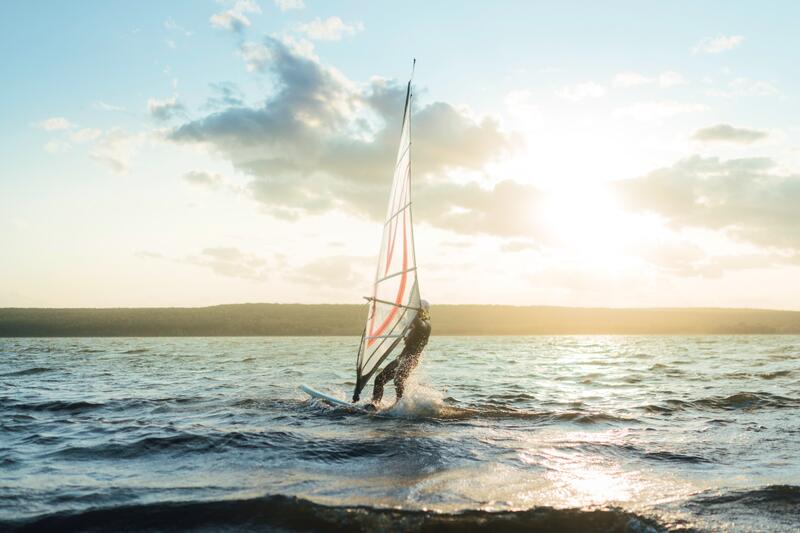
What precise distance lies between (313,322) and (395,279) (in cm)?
11532

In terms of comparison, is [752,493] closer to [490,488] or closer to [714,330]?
[490,488]

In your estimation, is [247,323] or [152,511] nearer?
[152,511]

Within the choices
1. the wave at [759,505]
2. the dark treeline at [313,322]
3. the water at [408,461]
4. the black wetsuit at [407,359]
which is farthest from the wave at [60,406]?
the dark treeline at [313,322]

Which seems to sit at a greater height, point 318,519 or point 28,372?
point 318,519

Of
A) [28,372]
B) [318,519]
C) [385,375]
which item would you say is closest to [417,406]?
[385,375]

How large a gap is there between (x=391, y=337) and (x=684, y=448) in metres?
5.52

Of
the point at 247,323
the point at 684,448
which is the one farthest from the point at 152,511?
the point at 247,323

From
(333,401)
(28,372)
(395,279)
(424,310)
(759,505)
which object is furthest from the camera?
(28,372)

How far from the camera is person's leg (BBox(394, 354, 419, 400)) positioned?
41.3ft

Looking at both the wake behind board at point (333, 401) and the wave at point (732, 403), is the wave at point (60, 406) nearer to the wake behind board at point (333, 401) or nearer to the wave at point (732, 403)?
the wake behind board at point (333, 401)

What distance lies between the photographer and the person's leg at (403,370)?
12602 millimetres

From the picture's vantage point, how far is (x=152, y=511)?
18.4ft

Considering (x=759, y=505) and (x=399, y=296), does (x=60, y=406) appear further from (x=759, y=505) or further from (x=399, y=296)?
(x=759, y=505)

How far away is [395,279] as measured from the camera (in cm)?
1109
